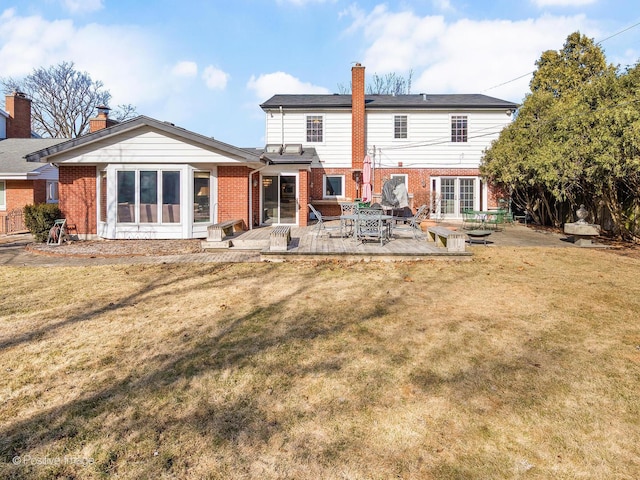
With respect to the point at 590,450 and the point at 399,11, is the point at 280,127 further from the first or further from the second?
the point at 590,450

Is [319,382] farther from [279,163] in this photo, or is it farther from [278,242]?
[279,163]

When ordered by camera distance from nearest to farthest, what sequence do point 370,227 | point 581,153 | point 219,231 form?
point 370,227
point 219,231
point 581,153

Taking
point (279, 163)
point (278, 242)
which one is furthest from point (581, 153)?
point (279, 163)

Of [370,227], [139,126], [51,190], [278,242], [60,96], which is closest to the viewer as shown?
[278,242]

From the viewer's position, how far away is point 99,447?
8.87ft

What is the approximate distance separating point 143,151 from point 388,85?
37.8 metres

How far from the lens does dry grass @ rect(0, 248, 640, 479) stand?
2600 mm

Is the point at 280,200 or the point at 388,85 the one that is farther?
the point at 388,85

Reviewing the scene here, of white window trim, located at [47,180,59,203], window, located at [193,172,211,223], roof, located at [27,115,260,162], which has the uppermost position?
roof, located at [27,115,260,162]

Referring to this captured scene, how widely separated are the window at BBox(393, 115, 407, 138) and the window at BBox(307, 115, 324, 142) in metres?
4.01

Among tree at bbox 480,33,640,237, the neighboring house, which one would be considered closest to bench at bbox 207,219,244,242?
the neighboring house

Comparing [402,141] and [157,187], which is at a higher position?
[402,141]

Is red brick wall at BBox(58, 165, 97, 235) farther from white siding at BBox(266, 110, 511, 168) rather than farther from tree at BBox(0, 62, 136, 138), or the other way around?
tree at BBox(0, 62, 136, 138)

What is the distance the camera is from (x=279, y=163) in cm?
1628
